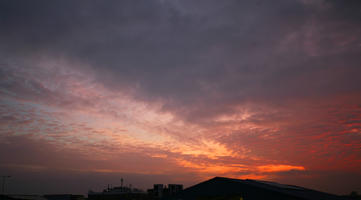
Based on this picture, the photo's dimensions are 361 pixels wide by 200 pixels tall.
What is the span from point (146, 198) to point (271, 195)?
1877 inches

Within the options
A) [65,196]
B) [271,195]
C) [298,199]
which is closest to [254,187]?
[271,195]

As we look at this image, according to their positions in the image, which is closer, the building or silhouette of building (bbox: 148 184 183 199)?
the building

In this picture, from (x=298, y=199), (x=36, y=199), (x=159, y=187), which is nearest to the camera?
(x=298, y=199)

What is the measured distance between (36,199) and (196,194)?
79173 millimetres

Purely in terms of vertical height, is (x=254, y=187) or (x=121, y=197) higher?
(x=254, y=187)

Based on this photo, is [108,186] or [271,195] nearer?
[271,195]

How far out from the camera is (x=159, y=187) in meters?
73.4

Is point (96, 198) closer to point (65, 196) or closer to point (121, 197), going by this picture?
point (121, 197)

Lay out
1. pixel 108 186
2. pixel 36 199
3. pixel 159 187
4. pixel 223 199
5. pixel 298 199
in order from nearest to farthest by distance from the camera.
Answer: pixel 298 199, pixel 223 199, pixel 159 187, pixel 36 199, pixel 108 186

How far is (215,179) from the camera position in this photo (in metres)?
54.6

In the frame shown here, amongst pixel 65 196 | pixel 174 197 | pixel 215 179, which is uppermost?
pixel 215 179

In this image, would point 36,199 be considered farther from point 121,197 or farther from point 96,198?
point 121,197

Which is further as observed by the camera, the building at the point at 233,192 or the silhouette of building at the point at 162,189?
the silhouette of building at the point at 162,189

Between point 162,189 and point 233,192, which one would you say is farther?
point 162,189
